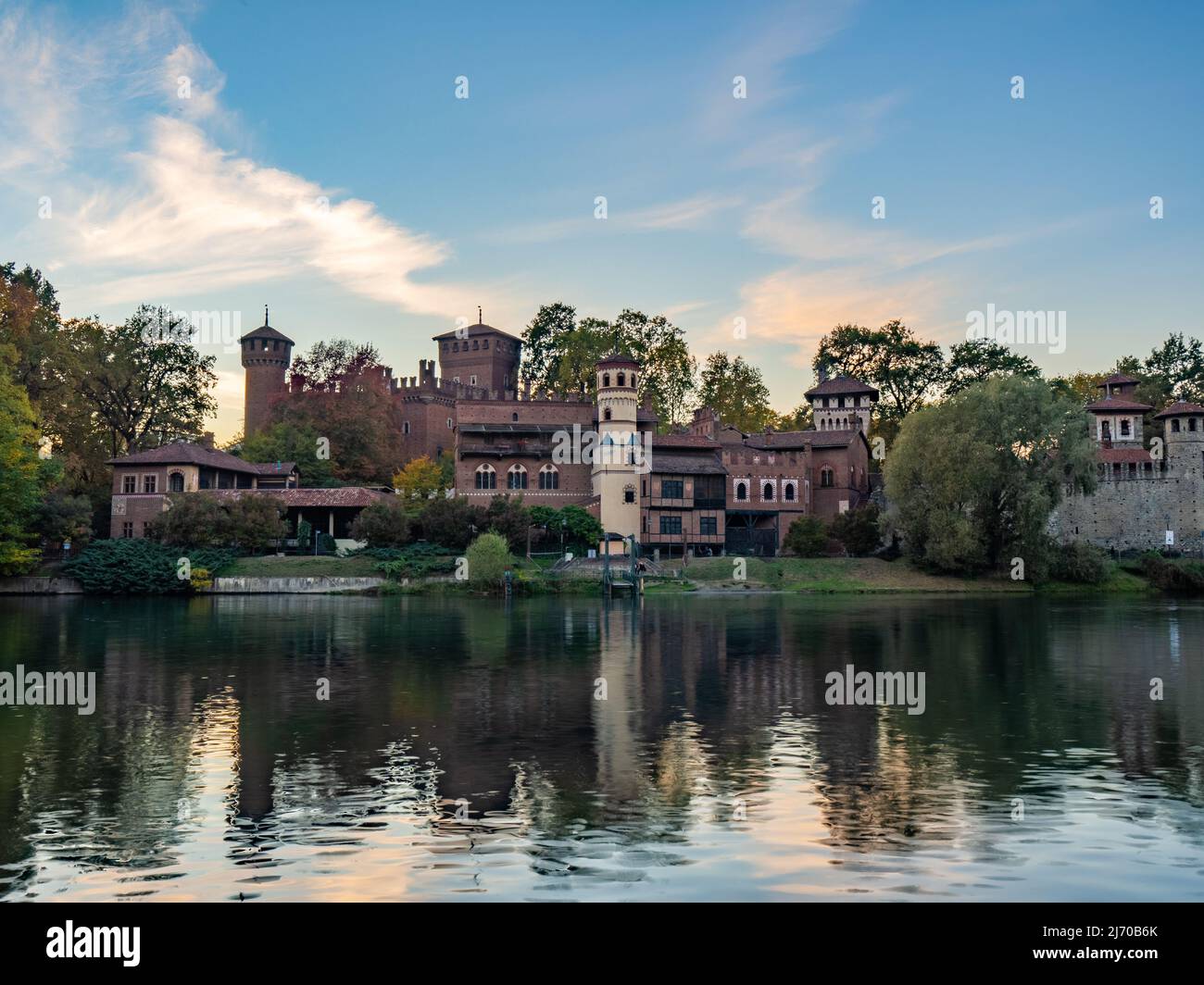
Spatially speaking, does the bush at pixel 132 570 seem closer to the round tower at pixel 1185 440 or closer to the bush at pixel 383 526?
the bush at pixel 383 526

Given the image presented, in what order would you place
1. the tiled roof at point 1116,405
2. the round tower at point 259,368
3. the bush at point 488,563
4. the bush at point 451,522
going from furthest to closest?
the round tower at point 259,368
the tiled roof at point 1116,405
the bush at point 451,522
the bush at point 488,563

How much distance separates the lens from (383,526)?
6062cm

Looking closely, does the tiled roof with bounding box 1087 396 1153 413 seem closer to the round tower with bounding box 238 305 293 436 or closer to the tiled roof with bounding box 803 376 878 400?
the tiled roof with bounding box 803 376 878 400

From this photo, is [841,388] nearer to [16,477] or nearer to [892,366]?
[892,366]

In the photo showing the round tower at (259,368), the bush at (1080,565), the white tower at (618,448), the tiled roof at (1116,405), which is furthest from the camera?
the round tower at (259,368)

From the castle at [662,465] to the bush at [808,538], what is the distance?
313 cm

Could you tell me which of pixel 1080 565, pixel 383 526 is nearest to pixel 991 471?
pixel 1080 565

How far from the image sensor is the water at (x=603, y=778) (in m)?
9.19

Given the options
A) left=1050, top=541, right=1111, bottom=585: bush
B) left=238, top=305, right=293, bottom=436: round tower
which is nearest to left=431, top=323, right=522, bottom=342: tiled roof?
left=238, top=305, right=293, bottom=436: round tower

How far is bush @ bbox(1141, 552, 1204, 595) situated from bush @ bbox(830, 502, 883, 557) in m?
15.5

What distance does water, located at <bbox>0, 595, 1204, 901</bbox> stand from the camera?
30.1 ft

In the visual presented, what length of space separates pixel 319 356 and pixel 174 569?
1247 inches

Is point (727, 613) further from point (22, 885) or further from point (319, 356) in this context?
point (319, 356)

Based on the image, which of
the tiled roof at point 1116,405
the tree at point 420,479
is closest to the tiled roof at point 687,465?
the tree at point 420,479
